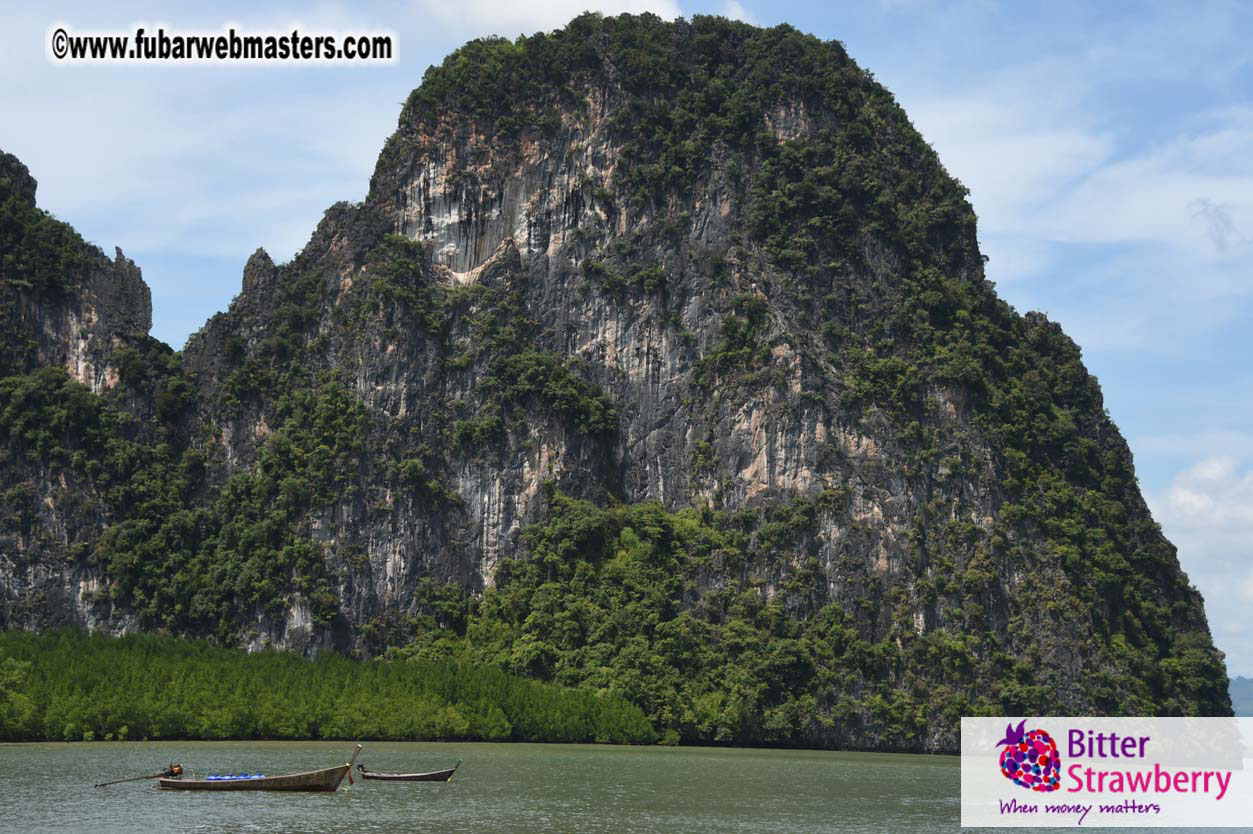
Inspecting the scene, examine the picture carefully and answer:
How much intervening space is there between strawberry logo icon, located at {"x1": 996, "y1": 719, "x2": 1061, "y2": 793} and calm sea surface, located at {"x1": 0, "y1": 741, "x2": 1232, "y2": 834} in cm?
310

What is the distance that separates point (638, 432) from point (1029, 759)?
62.0 meters

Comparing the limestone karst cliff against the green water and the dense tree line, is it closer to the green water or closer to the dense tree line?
the dense tree line

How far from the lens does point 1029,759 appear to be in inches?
2188


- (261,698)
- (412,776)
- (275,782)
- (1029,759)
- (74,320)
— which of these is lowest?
(412,776)

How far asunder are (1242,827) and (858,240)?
65369 millimetres

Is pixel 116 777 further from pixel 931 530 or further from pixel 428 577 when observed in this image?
pixel 931 530

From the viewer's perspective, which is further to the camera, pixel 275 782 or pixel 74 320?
pixel 74 320

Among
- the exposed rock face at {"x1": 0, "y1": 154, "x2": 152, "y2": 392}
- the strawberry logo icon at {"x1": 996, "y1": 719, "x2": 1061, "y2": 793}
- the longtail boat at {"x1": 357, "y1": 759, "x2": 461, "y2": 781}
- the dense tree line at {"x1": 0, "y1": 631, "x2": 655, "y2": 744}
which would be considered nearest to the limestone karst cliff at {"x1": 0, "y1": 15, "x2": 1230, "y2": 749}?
the exposed rock face at {"x1": 0, "y1": 154, "x2": 152, "y2": 392}

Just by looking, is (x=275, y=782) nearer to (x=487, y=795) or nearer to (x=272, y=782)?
(x=272, y=782)

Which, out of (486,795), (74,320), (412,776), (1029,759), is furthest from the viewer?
(74,320)

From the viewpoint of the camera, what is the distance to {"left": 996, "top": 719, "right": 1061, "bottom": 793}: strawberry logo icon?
53438 millimetres

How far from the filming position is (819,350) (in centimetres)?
11175

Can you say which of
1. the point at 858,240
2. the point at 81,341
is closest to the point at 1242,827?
the point at 858,240

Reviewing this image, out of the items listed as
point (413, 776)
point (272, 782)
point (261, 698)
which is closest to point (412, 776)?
point (413, 776)
